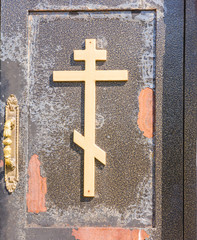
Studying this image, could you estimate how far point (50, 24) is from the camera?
1224 mm

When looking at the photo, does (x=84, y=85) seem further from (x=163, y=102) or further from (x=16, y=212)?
(x=16, y=212)

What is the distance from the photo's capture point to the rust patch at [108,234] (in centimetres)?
117

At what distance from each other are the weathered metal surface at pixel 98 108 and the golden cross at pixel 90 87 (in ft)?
0.09

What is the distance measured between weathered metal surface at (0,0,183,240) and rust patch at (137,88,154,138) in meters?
0.02

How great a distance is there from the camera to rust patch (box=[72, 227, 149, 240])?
1.17 meters

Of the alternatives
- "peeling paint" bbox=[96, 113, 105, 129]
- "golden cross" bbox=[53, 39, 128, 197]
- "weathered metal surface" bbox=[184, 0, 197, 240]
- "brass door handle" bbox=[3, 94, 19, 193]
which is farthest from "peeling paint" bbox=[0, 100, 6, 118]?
"weathered metal surface" bbox=[184, 0, 197, 240]

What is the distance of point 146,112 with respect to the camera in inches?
47.0

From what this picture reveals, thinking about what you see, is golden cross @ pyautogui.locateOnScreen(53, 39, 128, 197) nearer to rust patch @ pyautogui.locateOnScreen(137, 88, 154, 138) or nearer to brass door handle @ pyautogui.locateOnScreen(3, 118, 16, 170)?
rust patch @ pyautogui.locateOnScreen(137, 88, 154, 138)

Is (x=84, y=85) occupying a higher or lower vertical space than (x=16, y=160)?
higher

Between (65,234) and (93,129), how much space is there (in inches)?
17.2

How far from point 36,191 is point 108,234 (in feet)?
1.11

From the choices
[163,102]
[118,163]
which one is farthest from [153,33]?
[118,163]

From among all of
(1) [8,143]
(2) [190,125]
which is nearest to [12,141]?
(1) [8,143]

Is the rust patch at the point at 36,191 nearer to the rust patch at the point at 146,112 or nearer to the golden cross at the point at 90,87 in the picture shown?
the golden cross at the point at 90,87
